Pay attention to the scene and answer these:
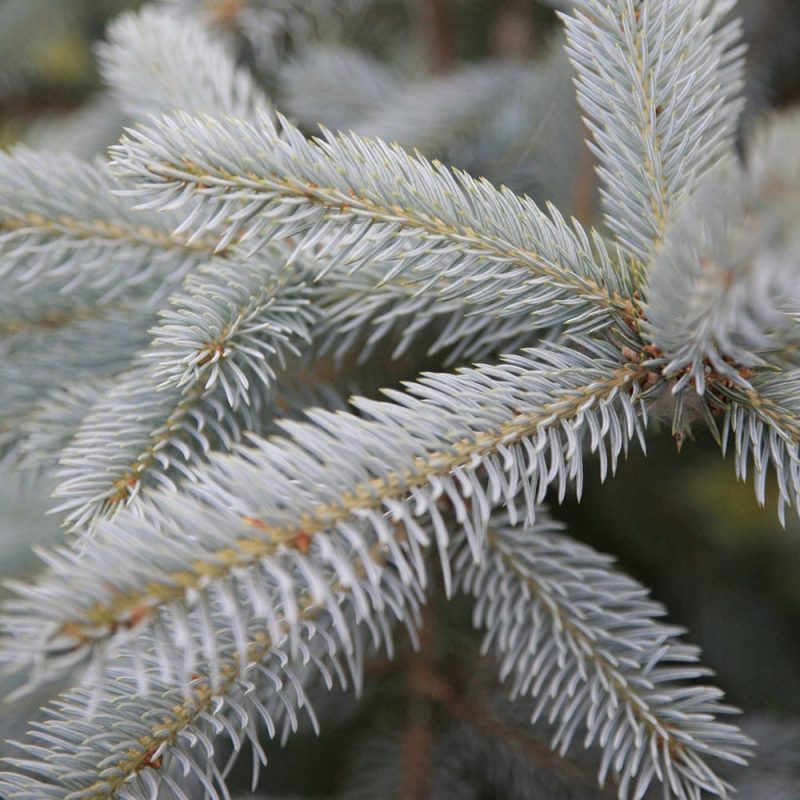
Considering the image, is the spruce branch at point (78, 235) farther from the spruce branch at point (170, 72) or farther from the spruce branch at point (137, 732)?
the spruce branch at point (137, 732)

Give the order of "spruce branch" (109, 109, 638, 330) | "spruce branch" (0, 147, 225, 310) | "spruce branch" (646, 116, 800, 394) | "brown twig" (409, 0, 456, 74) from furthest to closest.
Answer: "brown twig" (409, 0, 456, 74) → "spruce branch" (0, 147, 225, 310) → "spruce branch" (109, 109, 638, 330) → "spruce branch" (646, 116, 800, 394)

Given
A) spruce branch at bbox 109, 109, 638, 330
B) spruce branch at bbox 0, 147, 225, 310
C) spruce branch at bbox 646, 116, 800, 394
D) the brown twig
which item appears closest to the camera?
spruce branch at bbox 646, 116, 800, 394

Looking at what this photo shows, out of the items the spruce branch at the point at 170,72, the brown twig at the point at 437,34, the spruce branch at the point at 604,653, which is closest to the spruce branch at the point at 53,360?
the spruce branch at the point at 170,72

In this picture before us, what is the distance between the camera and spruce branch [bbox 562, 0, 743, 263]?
433 millimetres

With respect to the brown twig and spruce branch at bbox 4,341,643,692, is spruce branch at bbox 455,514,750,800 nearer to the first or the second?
spruce branch at bbox 4,341,643,692

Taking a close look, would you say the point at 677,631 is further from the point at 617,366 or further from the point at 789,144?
the point at 789,144

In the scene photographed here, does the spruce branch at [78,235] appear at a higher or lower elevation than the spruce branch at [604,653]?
higher

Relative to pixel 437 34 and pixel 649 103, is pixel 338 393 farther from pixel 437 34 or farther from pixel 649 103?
pixel 437 34

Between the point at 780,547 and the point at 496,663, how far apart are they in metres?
0.44

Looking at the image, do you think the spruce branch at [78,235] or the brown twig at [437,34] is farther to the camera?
the brown twig at [437,34]

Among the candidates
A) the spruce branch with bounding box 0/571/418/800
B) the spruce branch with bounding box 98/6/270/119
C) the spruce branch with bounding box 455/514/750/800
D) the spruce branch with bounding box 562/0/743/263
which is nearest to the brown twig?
the spruce branch with bounding box 98/6/270/119

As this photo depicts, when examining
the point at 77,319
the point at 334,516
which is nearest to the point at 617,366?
the point at 334,516

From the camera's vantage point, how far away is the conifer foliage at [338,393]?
32 centimetres

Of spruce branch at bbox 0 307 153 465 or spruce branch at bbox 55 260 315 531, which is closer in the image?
spruce branch at bbox 55 260 315 531
